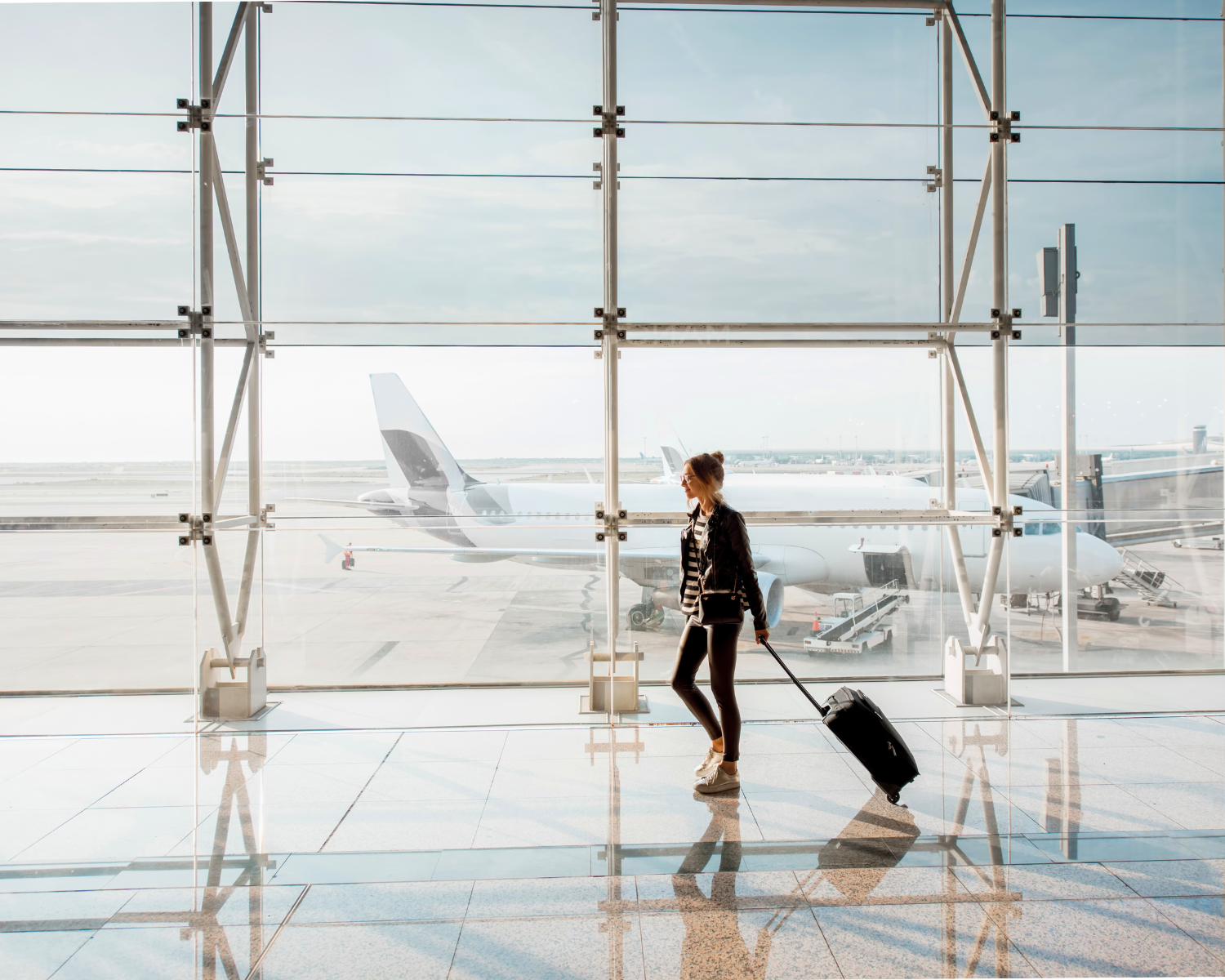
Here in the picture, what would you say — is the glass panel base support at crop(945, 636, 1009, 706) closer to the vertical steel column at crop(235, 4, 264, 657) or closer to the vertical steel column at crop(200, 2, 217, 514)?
the vertical steel column at crop(235, 4, 264, 657)

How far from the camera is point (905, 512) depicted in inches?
167

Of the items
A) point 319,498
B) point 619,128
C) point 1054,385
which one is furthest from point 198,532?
point 1054,385

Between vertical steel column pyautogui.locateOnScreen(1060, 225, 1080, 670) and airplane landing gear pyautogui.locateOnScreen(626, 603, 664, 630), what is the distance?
2354mm

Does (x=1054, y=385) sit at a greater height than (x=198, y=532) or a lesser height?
greater

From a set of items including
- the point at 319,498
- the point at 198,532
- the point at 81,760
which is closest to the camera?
the point at 81,760

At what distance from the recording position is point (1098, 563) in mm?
5668

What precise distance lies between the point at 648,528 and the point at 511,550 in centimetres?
85

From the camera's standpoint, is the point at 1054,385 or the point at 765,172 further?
the point at 1054,385

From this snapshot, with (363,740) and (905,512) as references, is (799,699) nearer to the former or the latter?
(905,512)

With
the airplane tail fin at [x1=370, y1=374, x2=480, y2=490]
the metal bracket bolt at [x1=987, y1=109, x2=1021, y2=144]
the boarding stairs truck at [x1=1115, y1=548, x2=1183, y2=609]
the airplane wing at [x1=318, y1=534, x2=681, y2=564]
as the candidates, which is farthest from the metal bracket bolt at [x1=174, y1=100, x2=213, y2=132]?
the boarding stairs truck at [x1=1115, y1=548, x2=1183, y2=609]

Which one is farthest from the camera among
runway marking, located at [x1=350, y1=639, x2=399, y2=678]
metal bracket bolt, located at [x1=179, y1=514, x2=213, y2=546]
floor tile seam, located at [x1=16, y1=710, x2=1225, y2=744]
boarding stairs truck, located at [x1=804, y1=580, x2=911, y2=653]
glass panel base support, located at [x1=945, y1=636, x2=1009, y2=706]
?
boarding stairs truck, located at [x1=804, y1=580, x2=911, y2=653]

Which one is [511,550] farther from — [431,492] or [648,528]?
[648,528]

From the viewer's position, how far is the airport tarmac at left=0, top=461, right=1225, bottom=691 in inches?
168

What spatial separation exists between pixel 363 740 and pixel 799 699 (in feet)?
7.12
